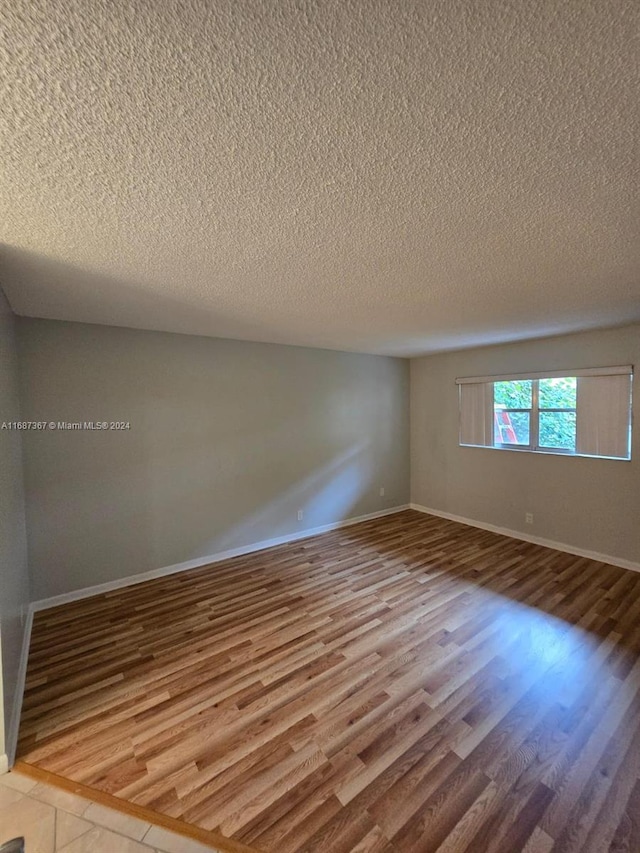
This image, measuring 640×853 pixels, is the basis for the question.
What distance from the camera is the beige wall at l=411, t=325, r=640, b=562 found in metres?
3.41

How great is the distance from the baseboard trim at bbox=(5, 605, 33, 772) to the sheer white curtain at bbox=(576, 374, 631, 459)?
16.2 ft

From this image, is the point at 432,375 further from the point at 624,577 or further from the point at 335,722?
the point at 335,722

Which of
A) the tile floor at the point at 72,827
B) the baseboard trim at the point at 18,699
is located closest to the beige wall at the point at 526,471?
the tile floor at the point at 72,827

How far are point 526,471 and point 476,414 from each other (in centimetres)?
95

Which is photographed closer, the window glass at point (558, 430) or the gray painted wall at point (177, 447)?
the gray painted wall at point (177, 447)

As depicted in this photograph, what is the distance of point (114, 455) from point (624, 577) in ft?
16.3

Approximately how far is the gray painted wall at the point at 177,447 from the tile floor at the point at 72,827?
181cm

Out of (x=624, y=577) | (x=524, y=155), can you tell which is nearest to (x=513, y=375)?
(x=624, y=577)

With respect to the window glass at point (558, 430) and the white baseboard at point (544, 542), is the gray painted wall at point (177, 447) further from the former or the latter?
the window glass at point (558, 430)

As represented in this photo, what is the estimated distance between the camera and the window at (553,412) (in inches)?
135

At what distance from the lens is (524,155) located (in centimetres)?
105

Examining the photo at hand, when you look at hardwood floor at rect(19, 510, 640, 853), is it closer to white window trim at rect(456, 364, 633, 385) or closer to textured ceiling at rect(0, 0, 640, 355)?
white window trim at rect(456, 364, 633, 385)

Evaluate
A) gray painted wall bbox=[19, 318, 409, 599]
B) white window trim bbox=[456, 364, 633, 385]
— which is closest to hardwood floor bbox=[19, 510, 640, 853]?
gray painted wall bbox=[19, 318, 409, 599]

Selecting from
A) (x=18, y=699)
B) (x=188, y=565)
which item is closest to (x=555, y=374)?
(x=188, y=565)
